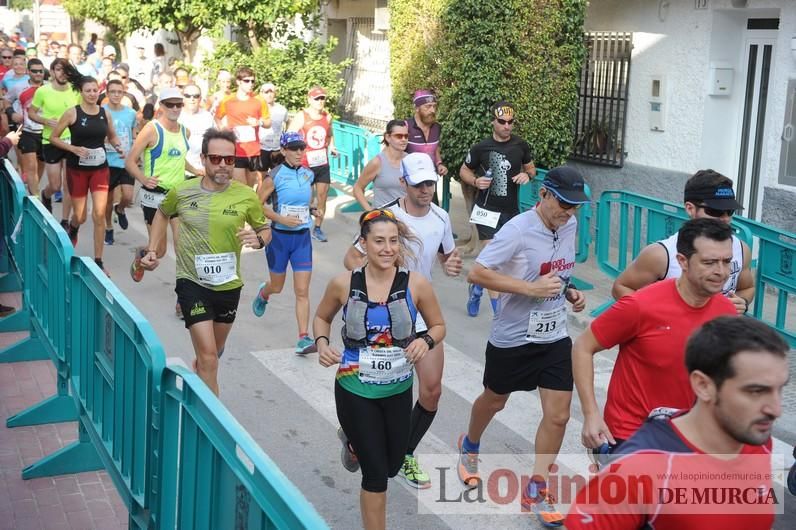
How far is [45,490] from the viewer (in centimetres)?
624

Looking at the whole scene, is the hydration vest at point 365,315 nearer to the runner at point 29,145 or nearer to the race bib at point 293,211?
the race bib at point 293,211

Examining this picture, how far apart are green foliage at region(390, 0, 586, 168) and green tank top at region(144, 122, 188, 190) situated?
12.5 feet

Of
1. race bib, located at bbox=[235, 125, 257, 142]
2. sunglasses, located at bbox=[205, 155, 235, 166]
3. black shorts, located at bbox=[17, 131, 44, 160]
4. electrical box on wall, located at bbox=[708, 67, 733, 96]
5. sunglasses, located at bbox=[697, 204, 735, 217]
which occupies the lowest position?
black shorts, located at bbox=[17, 131, 44, 160]

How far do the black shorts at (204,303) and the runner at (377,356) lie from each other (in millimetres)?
1687

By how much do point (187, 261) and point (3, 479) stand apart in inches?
67.1

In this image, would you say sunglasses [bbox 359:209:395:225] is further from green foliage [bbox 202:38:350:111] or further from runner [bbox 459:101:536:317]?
green foliage [bbox 202:38:350:111]

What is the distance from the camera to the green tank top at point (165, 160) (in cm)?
1037

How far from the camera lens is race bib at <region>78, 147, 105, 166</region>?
37.1 feet

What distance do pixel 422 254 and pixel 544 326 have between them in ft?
3.10

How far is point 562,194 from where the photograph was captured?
5.75 meters

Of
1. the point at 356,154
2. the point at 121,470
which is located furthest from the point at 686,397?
the point at 356,154

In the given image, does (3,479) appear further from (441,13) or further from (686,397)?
(441,13)

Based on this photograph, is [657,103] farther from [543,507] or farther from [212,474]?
[212,474]

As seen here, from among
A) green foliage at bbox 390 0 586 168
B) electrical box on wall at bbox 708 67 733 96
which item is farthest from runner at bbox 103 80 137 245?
electrical box on wall at bbox 708 67 733 96
